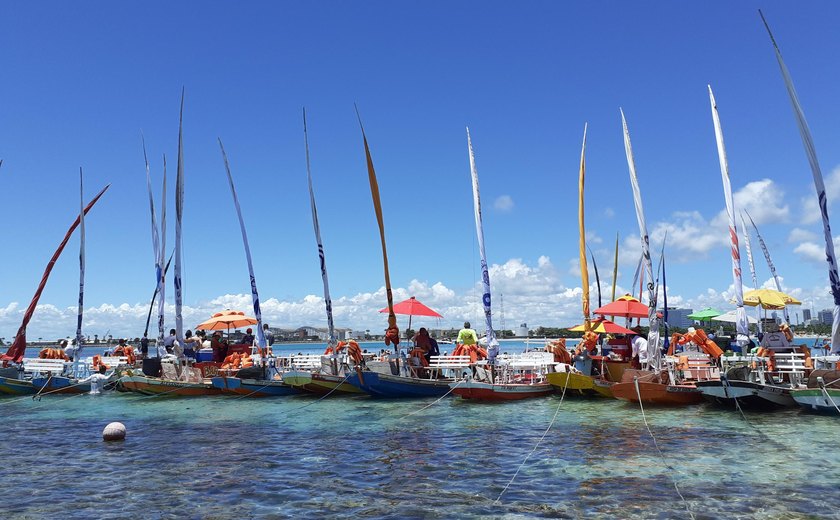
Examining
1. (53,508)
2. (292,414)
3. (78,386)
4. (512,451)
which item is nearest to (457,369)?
(292,414)

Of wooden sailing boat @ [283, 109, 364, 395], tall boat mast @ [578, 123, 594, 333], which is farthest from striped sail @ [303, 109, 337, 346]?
tall boat mast @ [578, 123, 594, 333]

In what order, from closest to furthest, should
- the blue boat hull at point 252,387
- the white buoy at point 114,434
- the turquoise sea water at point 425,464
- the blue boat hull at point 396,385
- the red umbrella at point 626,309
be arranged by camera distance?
the turquoise sea water at point 425,464 → the white buoy at point 114,434 → the blue boat hull at point 396,385 → the red umbrella at point 626,309 → the blue boat hull at point 252,387

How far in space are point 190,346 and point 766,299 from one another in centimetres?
2432

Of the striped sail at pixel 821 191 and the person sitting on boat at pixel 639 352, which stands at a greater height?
the striped sail at pixel 821 191

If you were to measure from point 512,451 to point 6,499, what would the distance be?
956 centimetres

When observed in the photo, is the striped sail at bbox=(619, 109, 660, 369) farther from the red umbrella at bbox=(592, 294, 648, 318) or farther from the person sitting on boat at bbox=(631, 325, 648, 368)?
the red umbrella at bbox=(592, 294, 648, 318)

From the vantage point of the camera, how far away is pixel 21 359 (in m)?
28.5

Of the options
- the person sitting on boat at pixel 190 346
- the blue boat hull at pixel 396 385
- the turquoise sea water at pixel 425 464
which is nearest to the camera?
the turquoise sea water at pixel 425 464

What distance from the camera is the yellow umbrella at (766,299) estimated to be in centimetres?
2398

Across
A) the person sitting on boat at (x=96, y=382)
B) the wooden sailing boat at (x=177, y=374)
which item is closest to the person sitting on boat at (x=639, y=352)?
the wooden sailing boat at (x=177, y=374)

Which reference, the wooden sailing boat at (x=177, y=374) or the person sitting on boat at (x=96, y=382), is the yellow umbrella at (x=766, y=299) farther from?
the person sitting on boat at (x=96, y=382)

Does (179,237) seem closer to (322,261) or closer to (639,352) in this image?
(322,261)

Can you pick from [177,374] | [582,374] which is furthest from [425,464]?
[177,374]

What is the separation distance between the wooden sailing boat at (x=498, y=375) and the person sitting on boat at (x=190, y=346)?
12379 mm
